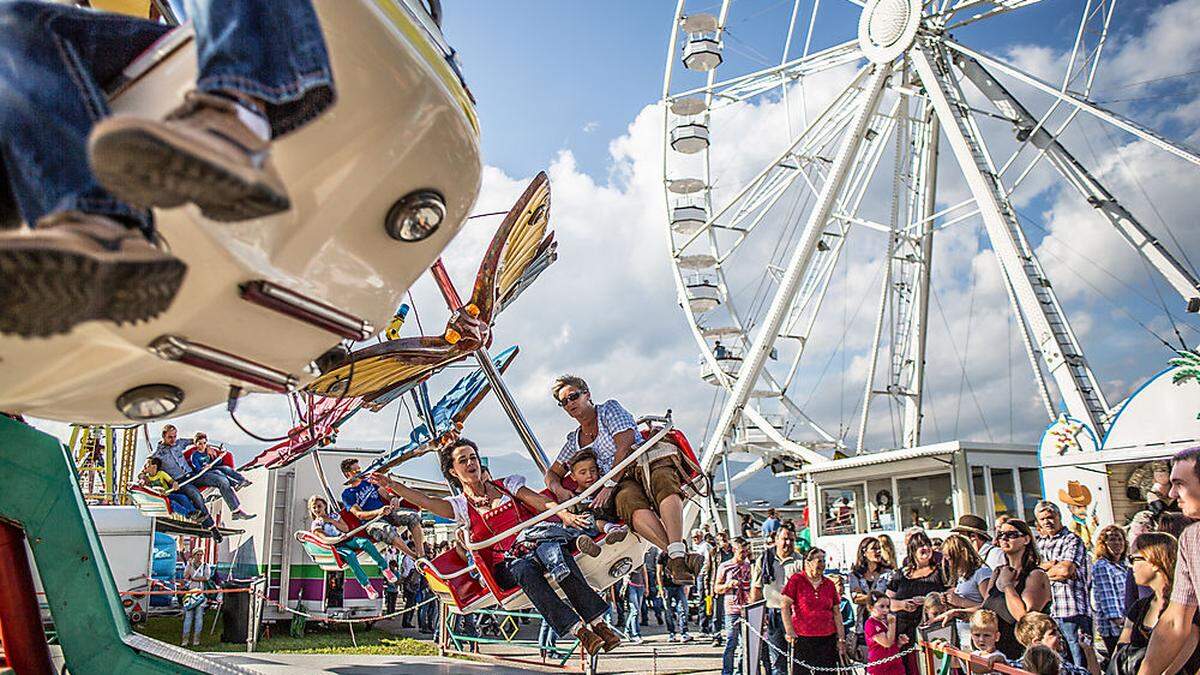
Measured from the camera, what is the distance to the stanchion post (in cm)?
259

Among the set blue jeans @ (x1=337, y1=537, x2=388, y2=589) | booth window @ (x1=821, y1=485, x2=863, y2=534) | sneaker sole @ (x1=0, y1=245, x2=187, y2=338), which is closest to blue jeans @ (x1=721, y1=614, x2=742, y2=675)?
blue jeans @ (x1=337, y1=537, x2=388, y2=589)

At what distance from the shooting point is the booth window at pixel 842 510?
19.3m

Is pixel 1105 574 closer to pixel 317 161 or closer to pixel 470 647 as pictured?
pixel 317 161

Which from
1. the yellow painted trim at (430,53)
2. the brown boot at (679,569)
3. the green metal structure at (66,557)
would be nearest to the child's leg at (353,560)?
the brown boot at (679,569)

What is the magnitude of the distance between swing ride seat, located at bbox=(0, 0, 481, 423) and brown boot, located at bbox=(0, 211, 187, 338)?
0.24 ft

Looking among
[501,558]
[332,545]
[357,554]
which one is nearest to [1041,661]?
[501,558]

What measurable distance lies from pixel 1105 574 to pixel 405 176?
19.5ft

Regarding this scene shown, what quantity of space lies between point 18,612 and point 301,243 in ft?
5.81

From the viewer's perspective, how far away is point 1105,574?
19.6 ft

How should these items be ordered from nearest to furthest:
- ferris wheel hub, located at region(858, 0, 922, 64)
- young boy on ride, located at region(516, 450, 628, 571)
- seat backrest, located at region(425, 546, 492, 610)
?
young boy on ride, located at region(516, 450, 628, 571), seat backrest, located at region(425, 546, 492, 610), ferris wheel hub, located at region(858, 0, 922, 64)

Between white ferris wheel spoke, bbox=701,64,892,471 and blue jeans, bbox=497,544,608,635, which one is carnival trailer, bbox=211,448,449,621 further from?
white ferris wheel spoke, bbox=701,64,892,471

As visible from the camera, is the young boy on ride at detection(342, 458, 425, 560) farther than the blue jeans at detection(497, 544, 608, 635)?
Yes

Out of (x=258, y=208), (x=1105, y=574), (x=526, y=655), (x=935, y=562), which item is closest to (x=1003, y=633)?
(x=1105, y=574)

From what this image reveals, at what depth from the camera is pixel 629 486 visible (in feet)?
16.9
